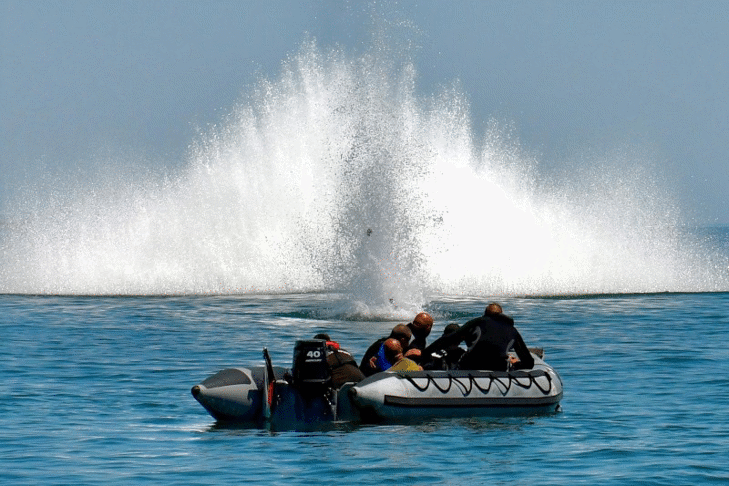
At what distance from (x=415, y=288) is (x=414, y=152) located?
202 inches

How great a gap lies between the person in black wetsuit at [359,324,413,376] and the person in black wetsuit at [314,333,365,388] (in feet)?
1.43

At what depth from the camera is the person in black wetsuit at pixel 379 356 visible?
56.9ft

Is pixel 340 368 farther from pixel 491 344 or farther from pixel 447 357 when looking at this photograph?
pixel 491 344

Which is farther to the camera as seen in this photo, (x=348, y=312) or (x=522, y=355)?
(x=348, y=312)

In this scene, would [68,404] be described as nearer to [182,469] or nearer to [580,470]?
[182,469]

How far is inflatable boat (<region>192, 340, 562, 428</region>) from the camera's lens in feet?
53.1

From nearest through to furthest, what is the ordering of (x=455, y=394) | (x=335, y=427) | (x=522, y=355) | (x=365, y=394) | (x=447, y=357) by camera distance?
1. (x=365, y=394)
2. (x=335, y=427)
3. (x=455, y=394)
4. (x=522, y=355)
5. (x=447, y=357)

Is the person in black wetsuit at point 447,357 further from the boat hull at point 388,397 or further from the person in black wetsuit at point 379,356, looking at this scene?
the boat hull at point 388,397

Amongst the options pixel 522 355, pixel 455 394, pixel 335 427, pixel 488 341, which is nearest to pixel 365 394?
pixel 335 427

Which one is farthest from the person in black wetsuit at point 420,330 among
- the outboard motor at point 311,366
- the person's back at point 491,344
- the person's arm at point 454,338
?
the outboard motor at point 311,366

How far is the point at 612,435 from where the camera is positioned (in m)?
15.8

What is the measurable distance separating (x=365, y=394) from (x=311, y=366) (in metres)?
0.82

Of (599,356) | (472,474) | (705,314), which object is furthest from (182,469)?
(705,314)

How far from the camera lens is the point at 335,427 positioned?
1631cm
